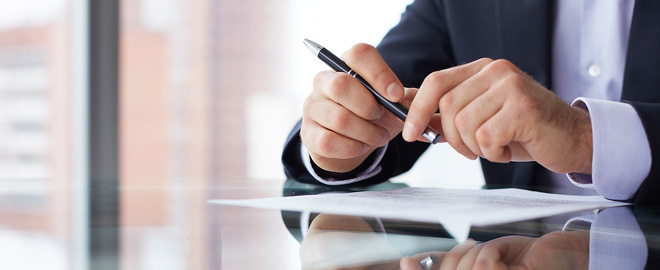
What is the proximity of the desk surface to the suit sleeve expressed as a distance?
347 millimetres

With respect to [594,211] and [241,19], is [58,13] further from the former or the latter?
[594,211]

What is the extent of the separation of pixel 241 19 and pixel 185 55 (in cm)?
49

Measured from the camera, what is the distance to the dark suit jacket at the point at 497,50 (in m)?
0.84

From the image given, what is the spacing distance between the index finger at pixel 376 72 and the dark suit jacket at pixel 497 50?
226mm

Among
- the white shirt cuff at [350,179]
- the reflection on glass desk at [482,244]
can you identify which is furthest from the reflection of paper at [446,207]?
the white shirt cuff at [350,179]

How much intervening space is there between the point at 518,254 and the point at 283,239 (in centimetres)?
15

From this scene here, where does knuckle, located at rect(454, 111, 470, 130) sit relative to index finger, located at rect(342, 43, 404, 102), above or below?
below

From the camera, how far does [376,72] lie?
2.08ft

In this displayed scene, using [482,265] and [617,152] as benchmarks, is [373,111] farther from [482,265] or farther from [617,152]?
[482,265]

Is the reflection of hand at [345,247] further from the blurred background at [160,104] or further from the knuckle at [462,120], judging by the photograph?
the knuckle at [462,120]

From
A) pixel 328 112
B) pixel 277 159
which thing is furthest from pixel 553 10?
pixel 277 159

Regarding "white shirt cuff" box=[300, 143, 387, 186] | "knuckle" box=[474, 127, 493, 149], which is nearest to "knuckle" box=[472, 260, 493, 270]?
"knuckle" box=[474, 127, 493, 149]

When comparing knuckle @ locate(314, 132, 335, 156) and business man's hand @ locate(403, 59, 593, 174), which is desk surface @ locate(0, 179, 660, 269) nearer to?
business man's hand @ locate(403, 59, 593, 174)

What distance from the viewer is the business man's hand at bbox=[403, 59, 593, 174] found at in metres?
0.58
